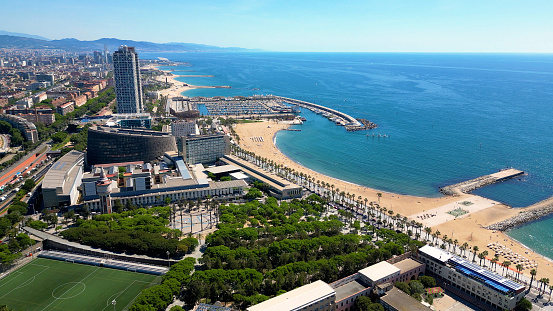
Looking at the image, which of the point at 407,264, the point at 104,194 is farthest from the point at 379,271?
the point at 104,194

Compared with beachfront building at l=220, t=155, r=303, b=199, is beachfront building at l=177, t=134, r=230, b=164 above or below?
above

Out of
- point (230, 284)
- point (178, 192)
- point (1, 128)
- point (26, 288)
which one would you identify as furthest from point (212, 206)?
point (1, 128)

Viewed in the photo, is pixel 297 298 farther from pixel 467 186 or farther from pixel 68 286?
pixel 467 186

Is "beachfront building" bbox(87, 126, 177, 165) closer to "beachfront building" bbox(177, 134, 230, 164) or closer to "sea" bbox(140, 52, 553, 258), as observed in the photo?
"beachfront building" bbox(177, 134, 230, 164)

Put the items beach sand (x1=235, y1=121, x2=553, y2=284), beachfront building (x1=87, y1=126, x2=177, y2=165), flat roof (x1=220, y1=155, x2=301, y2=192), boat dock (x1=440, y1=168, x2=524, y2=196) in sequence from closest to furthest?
beach sand (x1=235, y1=121, x2=553, y2=284) → flat roof (x1=220, y1=155, x2=301, y2=192) → boat dock (x1=440, y1=168, x2=524, y2=196) → beachfront building (x1=87, y1=126, x2=177, y2=165)

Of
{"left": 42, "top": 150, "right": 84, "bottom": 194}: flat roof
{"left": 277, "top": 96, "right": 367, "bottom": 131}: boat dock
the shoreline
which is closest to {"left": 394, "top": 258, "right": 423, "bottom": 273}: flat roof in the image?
the shoreline

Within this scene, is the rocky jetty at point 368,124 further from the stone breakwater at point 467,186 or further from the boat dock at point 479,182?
the stone breakwater at point 467,186
